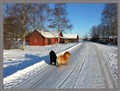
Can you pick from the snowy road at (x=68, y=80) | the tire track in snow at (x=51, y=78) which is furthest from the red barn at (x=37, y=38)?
the snowy road at (x=68, y=80)

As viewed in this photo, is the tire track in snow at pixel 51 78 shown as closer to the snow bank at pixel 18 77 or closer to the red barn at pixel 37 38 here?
the snow bank at pixel 18 77

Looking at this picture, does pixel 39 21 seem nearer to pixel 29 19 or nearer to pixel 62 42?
pixel 29 19

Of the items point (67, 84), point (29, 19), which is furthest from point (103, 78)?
point (29, 19)

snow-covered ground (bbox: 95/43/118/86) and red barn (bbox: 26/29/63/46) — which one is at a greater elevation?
red barn (bbox: 26/29/63/46)

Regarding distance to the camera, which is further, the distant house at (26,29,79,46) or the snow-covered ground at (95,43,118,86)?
the distant house at (26,29,79,46)

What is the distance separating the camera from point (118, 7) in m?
5.52

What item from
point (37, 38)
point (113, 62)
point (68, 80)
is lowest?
point (68, 80)

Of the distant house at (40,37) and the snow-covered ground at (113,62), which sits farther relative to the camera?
the distant house at (40,37)

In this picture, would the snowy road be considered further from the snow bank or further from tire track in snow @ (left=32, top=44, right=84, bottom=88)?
the snow bank

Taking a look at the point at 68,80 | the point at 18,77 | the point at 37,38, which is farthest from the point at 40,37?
the point at 68,80

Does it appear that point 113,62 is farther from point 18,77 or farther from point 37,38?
point 18,77

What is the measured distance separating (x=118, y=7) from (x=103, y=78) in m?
2.04

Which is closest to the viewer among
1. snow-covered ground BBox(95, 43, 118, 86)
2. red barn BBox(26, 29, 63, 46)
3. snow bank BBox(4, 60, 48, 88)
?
snow bank BBox(4, 60, 48, 88)

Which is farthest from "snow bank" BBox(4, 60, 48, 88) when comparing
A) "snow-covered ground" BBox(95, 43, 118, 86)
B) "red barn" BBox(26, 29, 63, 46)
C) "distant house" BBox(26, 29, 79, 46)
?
"red barn" BBox(26, 29, 63, 46)
